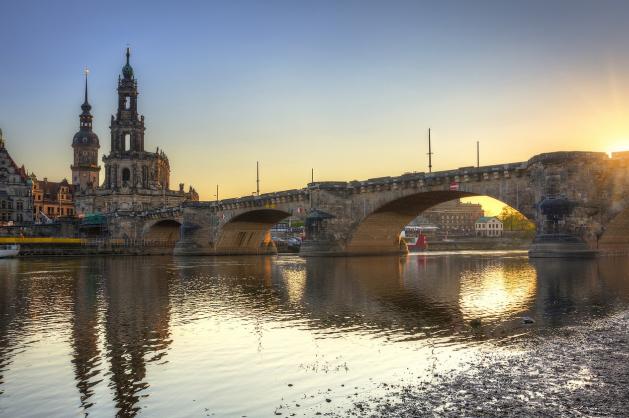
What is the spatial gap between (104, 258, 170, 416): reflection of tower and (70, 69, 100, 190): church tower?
496 ft

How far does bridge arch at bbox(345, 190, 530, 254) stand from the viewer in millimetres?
64688

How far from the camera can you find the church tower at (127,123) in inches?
5315

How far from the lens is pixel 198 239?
9244 cm

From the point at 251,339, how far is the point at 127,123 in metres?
127

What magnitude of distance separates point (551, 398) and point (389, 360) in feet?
13.2

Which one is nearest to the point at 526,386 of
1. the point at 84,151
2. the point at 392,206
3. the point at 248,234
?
the point at 392,206

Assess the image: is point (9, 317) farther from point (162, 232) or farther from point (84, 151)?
point (84, 151)

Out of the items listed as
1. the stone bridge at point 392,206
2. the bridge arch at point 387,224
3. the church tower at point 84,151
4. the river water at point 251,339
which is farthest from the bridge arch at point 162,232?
the river water at point 251,339

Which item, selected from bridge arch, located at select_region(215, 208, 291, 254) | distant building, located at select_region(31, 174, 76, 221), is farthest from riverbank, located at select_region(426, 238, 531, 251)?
distant building, located at select_region(31, 174, 76, 221)

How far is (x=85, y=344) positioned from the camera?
15930 mm

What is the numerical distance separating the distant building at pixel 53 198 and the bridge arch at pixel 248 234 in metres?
84.0

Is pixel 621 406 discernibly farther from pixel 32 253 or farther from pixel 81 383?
pixel 32 253

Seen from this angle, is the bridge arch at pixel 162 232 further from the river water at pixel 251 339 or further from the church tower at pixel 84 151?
the river water at pixel 251 339

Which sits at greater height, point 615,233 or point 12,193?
point 12,193
